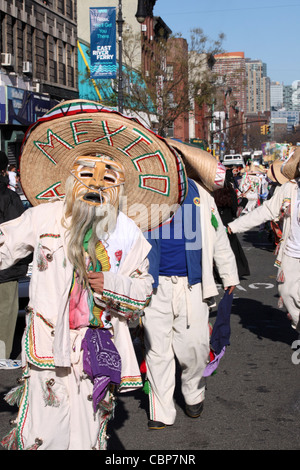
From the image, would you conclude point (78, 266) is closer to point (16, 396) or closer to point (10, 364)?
point (16, 396)

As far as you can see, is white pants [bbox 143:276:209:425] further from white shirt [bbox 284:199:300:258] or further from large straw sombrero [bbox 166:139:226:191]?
white shirt [bbox 284:199:300:258]

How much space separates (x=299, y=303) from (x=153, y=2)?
2155 inches

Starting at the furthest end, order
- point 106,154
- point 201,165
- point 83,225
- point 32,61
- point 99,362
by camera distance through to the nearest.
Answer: point 32,61
point 201,165
point 106,154
point 83,225
point 99,362

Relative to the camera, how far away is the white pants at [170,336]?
535 cm

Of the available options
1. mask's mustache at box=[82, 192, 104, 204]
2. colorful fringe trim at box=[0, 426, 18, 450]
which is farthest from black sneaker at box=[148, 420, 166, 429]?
mask's mustache at box=[82, 192, 104, 204]

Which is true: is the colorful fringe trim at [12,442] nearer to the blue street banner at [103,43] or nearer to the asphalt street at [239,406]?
the asphalt street at [239,406]

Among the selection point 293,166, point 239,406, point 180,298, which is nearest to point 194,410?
point 239,406

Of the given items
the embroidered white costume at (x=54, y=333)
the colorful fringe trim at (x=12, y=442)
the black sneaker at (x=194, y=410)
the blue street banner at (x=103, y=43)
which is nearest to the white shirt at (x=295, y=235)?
the black sneaker at (x=194, y=410)

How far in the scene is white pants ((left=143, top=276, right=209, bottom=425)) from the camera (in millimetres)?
5348

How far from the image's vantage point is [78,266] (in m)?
3.57

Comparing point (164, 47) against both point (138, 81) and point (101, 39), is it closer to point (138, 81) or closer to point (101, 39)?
point (138, 81)

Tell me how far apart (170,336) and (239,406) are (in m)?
0.95

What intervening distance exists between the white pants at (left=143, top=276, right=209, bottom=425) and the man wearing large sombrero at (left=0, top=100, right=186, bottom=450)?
1.51 metres

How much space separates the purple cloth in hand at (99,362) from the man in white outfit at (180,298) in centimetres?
168
